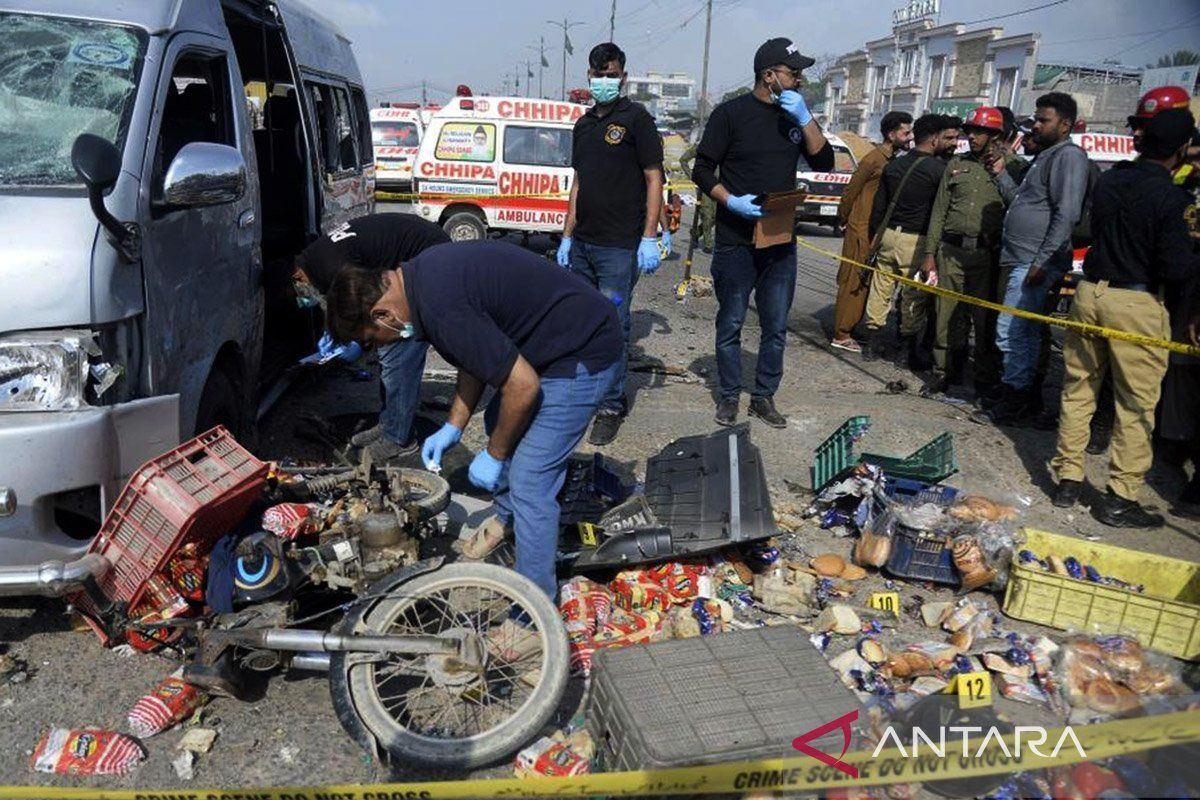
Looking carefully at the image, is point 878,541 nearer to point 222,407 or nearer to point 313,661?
point 313,661

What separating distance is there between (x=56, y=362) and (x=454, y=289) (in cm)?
133

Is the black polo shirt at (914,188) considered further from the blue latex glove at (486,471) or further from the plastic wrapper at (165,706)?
the plastic wrapper at (165,706)

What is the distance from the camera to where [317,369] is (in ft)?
21.7

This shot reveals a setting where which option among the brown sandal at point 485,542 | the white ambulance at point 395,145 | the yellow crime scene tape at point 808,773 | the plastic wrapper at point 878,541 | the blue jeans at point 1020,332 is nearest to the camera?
the yellow crime scene tape at point 808,773

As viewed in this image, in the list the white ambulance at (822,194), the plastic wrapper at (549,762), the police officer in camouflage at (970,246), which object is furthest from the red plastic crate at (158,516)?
the white ambulance at (822,194)

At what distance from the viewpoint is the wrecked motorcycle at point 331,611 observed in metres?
2.71

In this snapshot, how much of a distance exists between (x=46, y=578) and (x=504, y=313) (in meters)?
1.69

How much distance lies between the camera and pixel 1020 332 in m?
6.25

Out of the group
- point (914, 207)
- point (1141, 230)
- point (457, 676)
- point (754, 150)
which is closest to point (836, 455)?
point (1141, 230)

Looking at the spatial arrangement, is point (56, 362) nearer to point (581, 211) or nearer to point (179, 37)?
point (179, 37)

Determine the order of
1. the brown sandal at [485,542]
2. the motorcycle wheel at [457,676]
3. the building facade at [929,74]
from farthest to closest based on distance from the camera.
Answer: the building facade at [929,74]
the brown sandal at [485,542]
the motorcycle wheel at [457,676]

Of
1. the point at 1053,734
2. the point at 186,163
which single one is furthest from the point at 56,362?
the point at 1053,734

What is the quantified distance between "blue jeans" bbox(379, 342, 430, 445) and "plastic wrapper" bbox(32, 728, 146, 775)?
2298 millimetres

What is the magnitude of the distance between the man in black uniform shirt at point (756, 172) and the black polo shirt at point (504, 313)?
2.64 m
